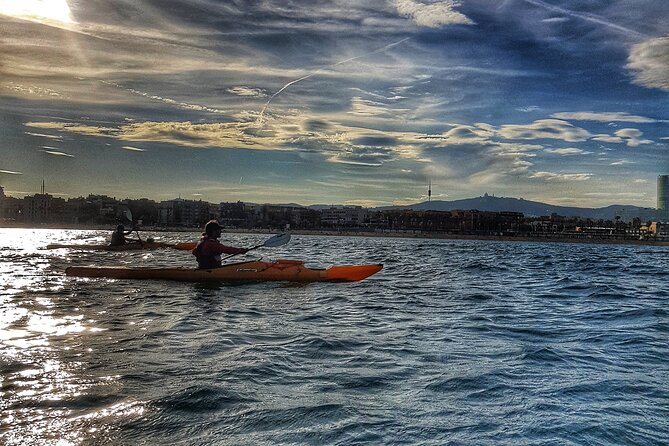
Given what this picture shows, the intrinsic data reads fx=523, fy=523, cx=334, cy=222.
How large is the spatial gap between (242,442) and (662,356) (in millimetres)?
7356

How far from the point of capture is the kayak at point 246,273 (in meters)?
17.1

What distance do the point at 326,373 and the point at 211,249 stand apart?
10.8 meters

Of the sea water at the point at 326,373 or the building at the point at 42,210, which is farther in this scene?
the building at the point at 42,210

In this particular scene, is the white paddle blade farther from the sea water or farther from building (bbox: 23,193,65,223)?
building (bbox: 23,193,65,223)

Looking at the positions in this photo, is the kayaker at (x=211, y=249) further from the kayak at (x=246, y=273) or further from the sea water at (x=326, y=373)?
the sea water at (x=326, y=373)

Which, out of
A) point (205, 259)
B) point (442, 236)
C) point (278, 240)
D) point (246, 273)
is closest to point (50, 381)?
point (246, 273)

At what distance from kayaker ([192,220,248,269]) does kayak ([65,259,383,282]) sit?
1.16 feet

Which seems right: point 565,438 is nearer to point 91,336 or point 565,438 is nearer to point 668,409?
point 668,409

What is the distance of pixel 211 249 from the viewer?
675 inches

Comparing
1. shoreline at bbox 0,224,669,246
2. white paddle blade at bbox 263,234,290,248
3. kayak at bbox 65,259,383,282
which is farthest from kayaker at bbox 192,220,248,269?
shoreline at bbox 0,224,669,246

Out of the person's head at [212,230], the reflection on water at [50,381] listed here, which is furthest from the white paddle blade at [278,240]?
the reflection on water at [50,381]

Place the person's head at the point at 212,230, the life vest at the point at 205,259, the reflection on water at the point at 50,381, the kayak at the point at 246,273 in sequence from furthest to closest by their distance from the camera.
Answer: the life vest at the point at 205,259
the kayak at the point at 246,273
the person's head at the point at 212,230
the reflection on water at the point at 50,381

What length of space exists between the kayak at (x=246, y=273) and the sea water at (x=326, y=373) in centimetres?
290

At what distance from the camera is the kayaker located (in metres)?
16.8
